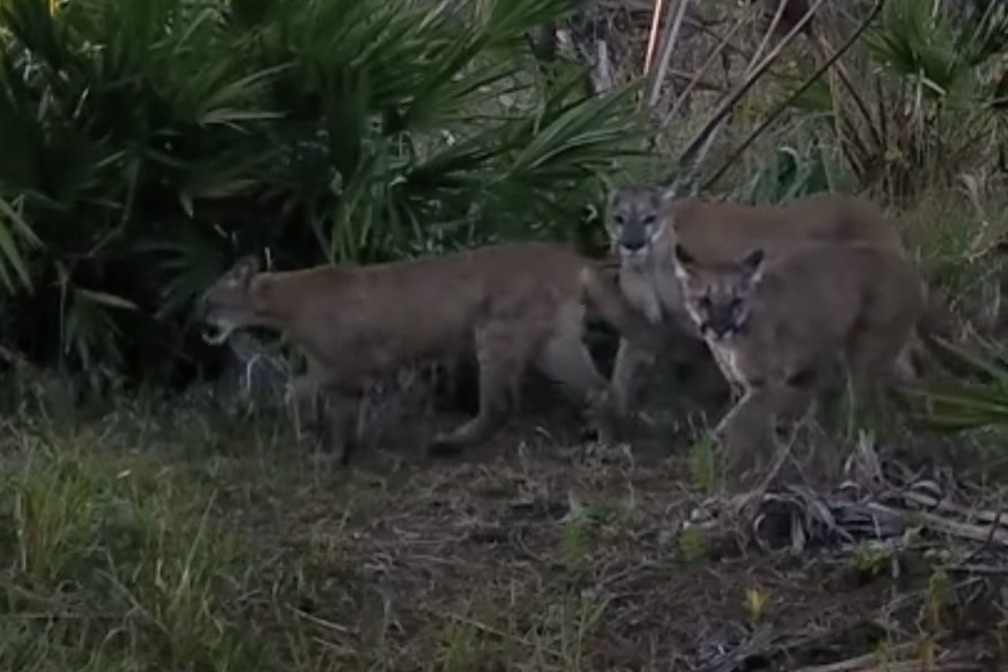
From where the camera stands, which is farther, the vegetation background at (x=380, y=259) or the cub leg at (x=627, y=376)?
the cub leg at (x=627, y=376)

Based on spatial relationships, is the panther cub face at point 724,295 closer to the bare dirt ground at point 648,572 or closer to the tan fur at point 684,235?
the tan fur at point 684,235

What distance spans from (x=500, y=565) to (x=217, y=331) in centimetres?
252

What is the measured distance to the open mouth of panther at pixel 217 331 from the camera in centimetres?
951

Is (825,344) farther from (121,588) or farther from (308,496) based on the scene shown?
(121,588)

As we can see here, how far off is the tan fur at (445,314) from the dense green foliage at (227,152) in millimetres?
487

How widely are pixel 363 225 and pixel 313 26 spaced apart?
837 millimetres

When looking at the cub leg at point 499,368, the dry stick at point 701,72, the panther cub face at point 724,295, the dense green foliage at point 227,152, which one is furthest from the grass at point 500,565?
the dry stick at point 701,72

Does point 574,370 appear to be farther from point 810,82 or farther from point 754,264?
point 810,82

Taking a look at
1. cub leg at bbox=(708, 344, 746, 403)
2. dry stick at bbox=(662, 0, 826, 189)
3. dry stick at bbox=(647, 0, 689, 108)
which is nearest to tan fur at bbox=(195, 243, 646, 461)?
cub leg at bbox=(708, 344, 746, 403)

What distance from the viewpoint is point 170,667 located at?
654 centimetres

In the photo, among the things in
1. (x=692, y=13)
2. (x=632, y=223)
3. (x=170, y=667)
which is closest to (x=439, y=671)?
(x=170, y=667)

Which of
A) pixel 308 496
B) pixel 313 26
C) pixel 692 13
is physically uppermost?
pixel 313 26

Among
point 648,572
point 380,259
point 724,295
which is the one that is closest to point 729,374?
point 724,295

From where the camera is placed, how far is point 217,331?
9.55 m
